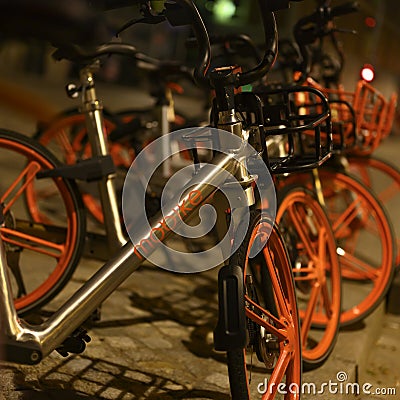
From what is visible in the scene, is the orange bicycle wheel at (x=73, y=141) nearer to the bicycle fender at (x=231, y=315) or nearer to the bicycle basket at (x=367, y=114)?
the bicycle basket at (x=367, y=114)

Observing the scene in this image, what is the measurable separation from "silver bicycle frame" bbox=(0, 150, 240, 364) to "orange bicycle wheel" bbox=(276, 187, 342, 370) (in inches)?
31.1

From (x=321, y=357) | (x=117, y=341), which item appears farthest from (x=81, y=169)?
(x=321, y=357)

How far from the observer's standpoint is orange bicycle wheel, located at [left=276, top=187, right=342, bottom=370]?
296 centimetres

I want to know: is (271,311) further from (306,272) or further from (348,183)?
(348,183)

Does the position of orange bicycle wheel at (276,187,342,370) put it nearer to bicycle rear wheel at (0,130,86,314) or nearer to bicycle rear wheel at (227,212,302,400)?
bicycle rear wheel at (227,212,302,400)

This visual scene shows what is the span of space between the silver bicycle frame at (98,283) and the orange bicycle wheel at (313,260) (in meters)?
0.79

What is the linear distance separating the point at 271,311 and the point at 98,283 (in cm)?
62

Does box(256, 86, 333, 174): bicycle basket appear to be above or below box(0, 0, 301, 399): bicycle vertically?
above

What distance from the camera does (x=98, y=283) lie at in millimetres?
2162

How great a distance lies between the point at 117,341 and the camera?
296cm

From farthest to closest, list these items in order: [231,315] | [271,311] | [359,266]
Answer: [359,266], [271,311], [231,315]

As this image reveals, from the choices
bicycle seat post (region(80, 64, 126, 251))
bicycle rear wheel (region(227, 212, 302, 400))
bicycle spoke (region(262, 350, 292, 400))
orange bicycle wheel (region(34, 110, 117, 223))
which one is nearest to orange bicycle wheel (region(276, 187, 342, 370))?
bicycle rear wheel (region(227, 212, 302, 400))

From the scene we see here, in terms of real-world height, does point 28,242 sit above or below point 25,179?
below

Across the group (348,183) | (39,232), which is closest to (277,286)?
(39,232)
